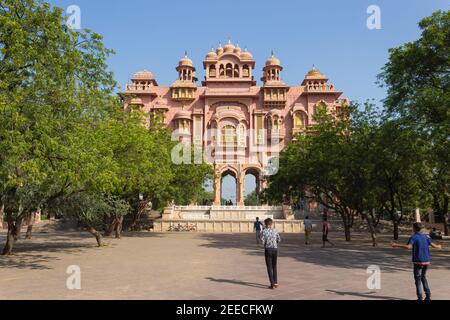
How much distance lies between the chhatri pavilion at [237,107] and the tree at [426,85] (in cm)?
3689

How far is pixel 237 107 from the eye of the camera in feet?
187

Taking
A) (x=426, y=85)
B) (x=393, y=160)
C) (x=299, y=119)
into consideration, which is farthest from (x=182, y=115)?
(x=426, y=85)

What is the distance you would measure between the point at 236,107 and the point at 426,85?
41.1 m

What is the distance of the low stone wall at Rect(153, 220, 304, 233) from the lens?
36.4 metres

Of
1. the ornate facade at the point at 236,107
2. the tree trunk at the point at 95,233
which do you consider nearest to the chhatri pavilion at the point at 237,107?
the ornate facade at the point at 236,107

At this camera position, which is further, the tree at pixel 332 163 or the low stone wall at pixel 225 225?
the low stone wall at pixel 225 225

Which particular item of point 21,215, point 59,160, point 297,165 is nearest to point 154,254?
point 21,215

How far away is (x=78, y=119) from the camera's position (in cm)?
1259

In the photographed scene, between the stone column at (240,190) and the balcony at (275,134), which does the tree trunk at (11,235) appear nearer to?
the stone column at (240,190)

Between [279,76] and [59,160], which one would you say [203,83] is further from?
[59,160]

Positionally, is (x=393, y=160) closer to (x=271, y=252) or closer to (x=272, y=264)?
(x=271, y=252)

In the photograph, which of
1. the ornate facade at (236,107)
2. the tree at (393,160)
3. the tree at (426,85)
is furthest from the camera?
the ornate facade at (236,107)

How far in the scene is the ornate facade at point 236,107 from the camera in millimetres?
55094
